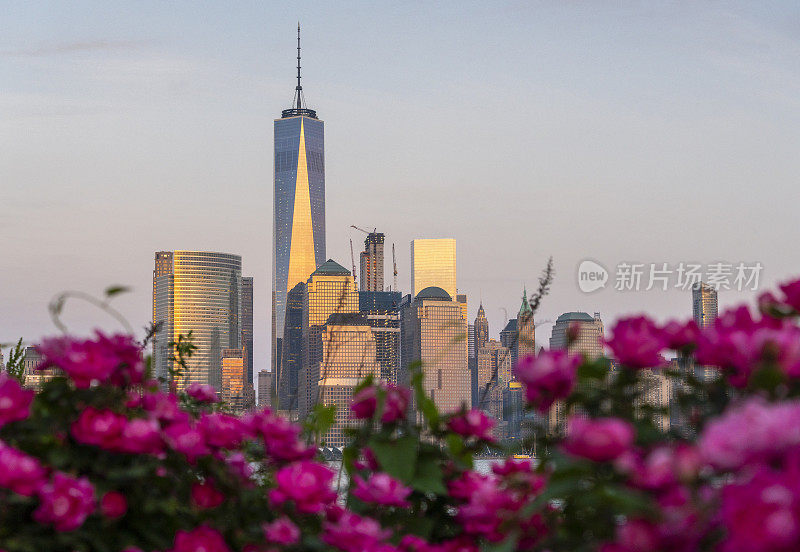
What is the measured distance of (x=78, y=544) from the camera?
2439 millimetres

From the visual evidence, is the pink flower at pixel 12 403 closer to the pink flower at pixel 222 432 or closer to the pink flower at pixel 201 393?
the pink flower at pixel 222 432

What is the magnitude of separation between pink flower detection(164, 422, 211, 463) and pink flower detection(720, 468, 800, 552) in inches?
64.1

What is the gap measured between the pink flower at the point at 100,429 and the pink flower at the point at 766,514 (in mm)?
1646

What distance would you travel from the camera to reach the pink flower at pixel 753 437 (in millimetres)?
1382

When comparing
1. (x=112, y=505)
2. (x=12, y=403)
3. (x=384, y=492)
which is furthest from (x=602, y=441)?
(x=12, y=403)

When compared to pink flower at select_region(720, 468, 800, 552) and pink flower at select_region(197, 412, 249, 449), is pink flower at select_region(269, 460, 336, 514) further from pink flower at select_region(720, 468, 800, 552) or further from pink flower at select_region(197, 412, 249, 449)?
pink flower at select_region(720, 468, 800, 552)

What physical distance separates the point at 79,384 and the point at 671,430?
1.63 m

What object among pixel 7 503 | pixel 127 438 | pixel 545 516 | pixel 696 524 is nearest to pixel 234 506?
pixel 127 438

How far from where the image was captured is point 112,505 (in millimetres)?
2436

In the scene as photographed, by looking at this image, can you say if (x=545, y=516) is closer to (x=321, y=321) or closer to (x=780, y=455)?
(x=780, y=455)

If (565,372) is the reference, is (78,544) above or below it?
below

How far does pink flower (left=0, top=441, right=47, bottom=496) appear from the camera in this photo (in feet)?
7.54

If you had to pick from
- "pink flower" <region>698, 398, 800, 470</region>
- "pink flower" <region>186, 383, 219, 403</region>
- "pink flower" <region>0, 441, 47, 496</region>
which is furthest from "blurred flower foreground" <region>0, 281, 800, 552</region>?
"pink flower" <region>186, 383, 219, 403</region>

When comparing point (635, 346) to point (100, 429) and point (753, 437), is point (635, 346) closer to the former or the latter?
point (753, 437)
